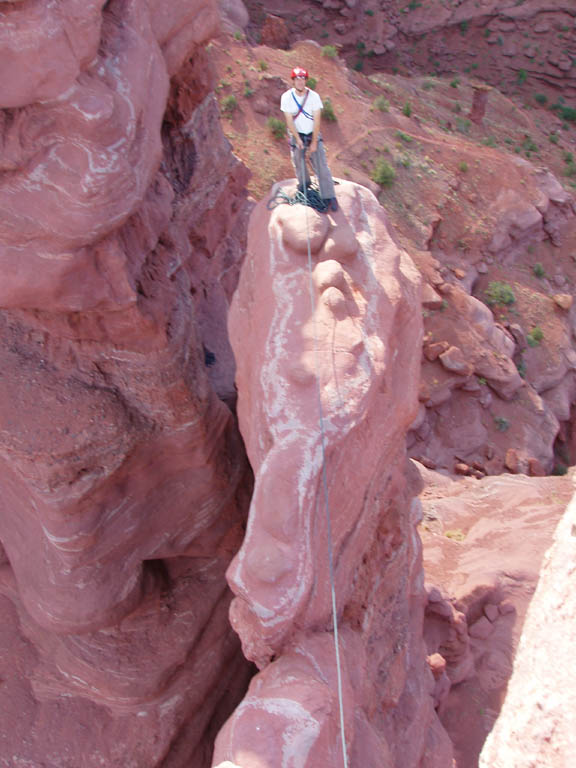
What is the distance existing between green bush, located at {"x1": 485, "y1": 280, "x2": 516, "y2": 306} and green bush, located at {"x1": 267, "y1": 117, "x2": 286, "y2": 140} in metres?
5.88

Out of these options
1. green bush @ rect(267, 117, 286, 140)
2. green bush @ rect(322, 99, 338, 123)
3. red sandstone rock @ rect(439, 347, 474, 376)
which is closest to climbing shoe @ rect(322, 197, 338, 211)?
red sandstone rock @ rect(439, 347, 474, 376)

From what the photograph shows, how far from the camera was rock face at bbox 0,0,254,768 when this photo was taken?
3730mm

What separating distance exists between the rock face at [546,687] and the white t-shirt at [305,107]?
4422 mm

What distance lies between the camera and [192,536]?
5305mm

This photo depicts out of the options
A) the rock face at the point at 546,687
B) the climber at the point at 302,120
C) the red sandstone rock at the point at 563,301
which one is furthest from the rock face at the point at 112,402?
the red sandstone rock at the point at 563,301

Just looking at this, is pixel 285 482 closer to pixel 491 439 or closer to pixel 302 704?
pixel 302 704

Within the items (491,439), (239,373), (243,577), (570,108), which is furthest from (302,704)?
(570,108)

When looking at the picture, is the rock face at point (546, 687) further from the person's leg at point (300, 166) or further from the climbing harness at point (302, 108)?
the climbing harness at point (302, 108)

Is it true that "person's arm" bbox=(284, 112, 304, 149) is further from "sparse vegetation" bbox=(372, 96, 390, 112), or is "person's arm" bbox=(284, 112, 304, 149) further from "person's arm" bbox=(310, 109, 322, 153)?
"sparse vegetation" bbox=(372, 96, 390, 112)

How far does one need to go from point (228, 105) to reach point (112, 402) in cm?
1140

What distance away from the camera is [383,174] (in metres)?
14.8

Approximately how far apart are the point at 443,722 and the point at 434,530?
2862 mm

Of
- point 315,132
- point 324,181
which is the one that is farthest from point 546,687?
point 315,132

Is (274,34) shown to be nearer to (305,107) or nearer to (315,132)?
(305,107)
